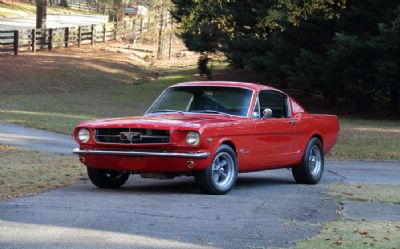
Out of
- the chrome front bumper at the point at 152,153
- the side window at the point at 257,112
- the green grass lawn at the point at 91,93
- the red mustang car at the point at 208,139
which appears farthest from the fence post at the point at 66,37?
the chrome front bumper at the point at 152,153

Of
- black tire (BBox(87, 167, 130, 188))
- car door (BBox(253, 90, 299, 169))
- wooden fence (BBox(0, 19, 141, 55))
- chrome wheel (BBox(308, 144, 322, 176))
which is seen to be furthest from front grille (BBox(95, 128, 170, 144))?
wooden fence (BBox(0, 19, 141, 55))

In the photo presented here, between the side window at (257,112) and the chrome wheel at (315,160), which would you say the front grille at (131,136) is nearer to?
the side window at (257,112)

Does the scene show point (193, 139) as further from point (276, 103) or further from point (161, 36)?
point (161, 36)

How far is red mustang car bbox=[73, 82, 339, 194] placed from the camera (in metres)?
10.1

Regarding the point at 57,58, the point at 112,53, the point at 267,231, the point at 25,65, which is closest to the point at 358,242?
the point at 267,231

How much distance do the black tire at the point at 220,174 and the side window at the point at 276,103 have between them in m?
1.68

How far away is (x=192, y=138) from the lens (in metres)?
10.1

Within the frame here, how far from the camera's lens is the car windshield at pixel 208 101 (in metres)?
11.5

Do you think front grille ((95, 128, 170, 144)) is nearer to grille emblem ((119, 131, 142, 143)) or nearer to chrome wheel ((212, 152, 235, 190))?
grille emblem ((119, 131, 142, 143))

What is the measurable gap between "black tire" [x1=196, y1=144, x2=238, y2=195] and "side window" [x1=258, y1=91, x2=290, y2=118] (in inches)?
66.2

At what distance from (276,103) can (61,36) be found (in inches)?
1603

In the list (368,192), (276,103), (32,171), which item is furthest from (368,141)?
(32,171)

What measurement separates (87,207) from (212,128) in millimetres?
2217

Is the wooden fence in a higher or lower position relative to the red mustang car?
lower
